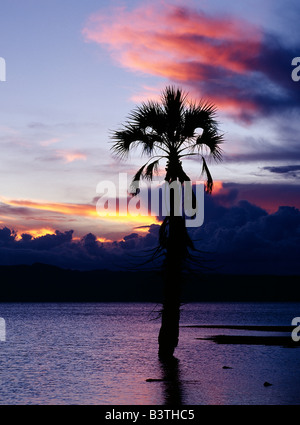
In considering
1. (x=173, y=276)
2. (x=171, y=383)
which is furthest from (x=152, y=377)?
(x=173, y=276)

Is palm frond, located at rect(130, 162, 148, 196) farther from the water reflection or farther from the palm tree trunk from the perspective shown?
the water reflection

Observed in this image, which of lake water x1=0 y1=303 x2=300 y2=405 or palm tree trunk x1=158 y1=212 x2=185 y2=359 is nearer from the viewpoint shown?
lake water x1=0 y1=303 x2=300 y2=405

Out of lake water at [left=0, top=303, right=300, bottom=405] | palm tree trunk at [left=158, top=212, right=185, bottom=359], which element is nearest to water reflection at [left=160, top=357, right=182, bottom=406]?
lake water at [left=0, top=303, right=300, bottom=405]

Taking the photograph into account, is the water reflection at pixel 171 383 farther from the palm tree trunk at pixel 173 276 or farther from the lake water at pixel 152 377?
the palm tree trunk at pixel 173 276

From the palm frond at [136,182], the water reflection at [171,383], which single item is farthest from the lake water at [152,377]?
the palm frond at [136,182]

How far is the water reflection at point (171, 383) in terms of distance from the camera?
84.8ft

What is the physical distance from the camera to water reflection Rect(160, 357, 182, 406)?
1017 inches

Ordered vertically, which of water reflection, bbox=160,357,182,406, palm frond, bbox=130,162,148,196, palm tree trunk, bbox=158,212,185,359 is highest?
palm frond, bbox=130,162,148,196

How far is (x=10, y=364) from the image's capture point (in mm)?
44969

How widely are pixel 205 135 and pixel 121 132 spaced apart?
14.3 feet

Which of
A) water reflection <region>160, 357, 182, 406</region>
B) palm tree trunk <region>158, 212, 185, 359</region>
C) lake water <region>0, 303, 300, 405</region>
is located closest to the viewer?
water reflection <region>160, 357, 182, 406</region>

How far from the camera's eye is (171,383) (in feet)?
101

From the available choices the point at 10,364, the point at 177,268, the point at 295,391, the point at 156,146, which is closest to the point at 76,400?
the point at 177,268
